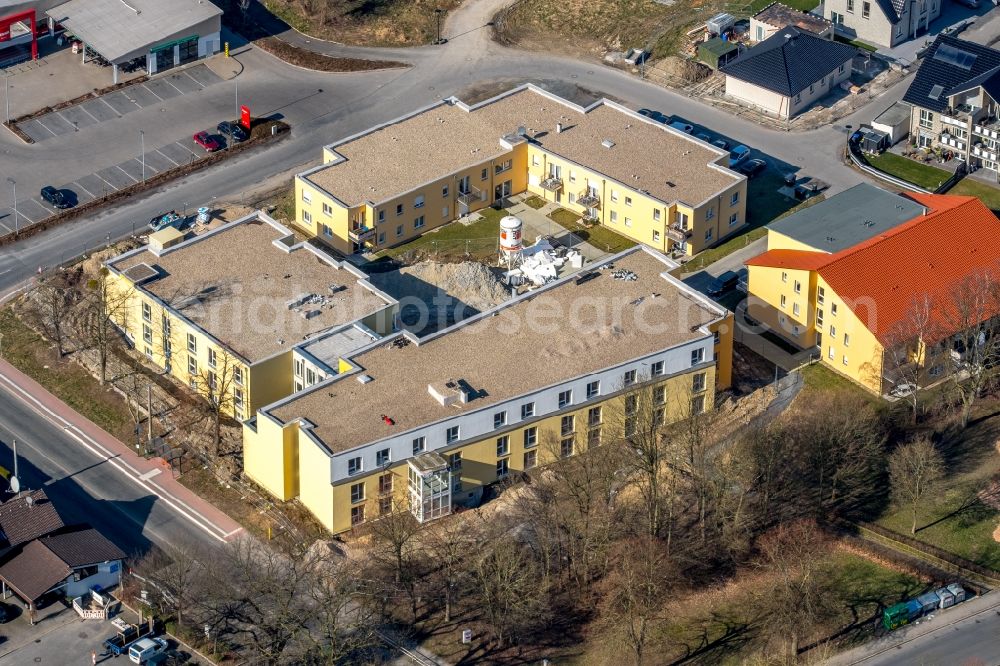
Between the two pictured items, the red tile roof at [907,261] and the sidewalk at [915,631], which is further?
the red tile roof at [907,261]

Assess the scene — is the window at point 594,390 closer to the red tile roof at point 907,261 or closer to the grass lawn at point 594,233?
the red tile roof at point 907,261

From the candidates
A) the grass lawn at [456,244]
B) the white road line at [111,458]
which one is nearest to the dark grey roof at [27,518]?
the white road line at [111,458]

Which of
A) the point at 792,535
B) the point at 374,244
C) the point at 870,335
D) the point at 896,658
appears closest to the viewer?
the point at 896,658

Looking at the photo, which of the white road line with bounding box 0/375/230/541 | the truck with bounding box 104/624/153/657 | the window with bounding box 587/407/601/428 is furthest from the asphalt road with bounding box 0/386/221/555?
→ the window with bounding box 587/407/601/428

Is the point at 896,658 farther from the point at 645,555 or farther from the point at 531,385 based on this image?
the point at 531,385

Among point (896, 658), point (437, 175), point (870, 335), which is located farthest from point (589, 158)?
point (896, 658)
